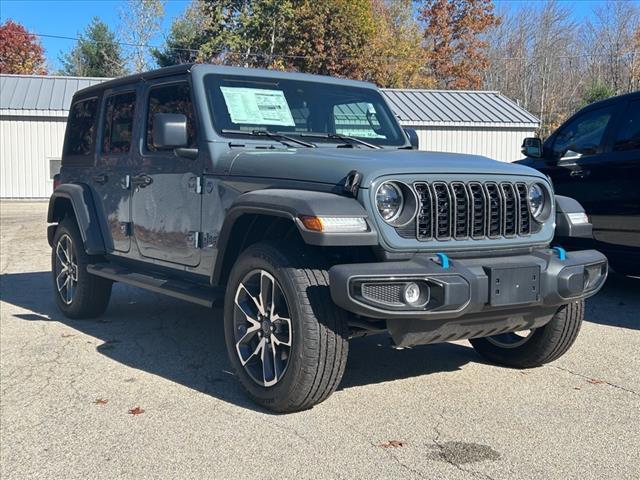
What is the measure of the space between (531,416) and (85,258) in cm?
428

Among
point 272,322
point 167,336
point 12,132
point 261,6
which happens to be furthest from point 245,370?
point 261,6

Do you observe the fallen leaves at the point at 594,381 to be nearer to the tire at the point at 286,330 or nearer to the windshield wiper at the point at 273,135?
the tire at the point at 286,330

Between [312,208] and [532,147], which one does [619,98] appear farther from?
[312,208]

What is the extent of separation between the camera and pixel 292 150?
4840 millimetres

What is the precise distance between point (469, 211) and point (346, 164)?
747mm

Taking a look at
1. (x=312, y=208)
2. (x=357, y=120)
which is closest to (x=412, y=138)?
(x=357, y=120)

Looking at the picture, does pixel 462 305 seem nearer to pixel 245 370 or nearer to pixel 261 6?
pixel 245 370

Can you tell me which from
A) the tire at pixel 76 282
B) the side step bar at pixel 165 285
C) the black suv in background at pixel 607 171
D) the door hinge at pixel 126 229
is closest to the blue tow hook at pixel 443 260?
the side step bar at pixel 165 285

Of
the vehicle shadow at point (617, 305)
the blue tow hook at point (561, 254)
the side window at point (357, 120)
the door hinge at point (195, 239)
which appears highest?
the side window at point (357, 120)

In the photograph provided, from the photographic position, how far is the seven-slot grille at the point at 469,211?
405 cm

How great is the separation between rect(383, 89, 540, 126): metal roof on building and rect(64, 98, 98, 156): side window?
17.2m

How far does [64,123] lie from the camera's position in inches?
910

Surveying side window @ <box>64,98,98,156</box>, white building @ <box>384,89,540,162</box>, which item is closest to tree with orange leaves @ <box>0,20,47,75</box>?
white building @ <box>384,89,540,162</box>

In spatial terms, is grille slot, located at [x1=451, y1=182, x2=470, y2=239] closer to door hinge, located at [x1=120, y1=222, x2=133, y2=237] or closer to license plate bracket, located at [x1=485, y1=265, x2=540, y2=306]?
license plate bracket, located at [x1=485, y1=265, x2=540, y2=306]
